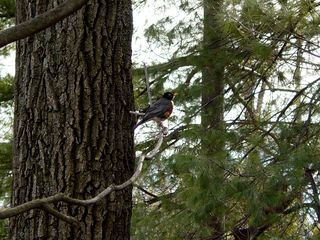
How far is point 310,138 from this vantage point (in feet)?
11.5

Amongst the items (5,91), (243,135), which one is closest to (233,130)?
(243,135)

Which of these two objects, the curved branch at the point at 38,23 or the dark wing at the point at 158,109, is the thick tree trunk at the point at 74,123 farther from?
the dark wing at the point at 158,109

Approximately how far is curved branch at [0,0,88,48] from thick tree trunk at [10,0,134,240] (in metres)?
0.62

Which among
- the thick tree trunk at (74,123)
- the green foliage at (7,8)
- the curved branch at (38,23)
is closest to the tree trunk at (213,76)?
the green foliage at (7,8)

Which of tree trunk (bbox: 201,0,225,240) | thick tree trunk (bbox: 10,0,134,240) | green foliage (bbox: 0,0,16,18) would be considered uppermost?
green foliage (bbox: 0,0,16,18)

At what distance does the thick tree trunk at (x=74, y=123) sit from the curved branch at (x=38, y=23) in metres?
0.62

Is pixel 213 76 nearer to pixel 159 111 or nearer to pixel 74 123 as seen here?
pixel 159 111

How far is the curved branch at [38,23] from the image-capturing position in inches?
46.9

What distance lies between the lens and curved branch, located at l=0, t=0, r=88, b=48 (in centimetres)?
119

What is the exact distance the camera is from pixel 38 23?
1219mm

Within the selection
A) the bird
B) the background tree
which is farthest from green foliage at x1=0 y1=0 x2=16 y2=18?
the bird

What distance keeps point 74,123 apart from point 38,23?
0.64m

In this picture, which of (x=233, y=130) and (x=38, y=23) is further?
(x=233, y=130)

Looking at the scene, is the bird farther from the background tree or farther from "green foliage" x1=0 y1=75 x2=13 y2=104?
"green foliage" x1=0 y1=75 x2=13 y2=104
